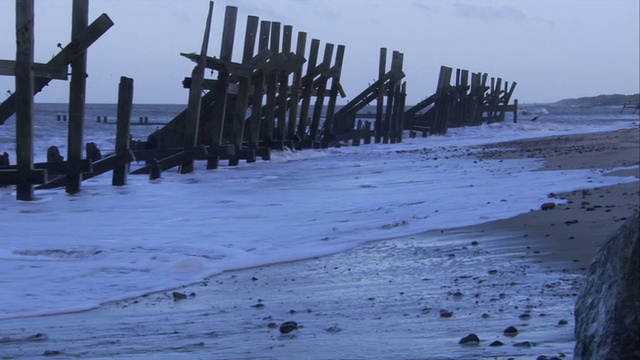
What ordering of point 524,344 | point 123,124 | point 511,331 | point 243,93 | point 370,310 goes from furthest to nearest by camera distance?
point 243,93, point 123,124, point 370,310, point 511,331, point 524,344

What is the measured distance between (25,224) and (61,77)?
95.5 inches

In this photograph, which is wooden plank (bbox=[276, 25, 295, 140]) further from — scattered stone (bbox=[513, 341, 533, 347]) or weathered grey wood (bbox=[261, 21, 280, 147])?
scattered stone (bbox=[513, 341, 533, 347])

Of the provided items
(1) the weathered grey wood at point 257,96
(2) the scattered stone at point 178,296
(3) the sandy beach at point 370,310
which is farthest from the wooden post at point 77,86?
(1) the weathered grey wood at point 257,96

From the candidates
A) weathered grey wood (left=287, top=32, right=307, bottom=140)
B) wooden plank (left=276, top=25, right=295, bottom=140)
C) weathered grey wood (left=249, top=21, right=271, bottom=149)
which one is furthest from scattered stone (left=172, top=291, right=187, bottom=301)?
weathered grey wood (left=287, top=32, right=307, bottom=140)

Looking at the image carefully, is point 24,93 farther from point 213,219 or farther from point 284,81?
point 284,81

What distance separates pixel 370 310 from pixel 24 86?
240 inches

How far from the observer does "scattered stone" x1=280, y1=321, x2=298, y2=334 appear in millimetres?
4113

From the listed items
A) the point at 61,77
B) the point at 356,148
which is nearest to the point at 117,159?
the point at 61,77

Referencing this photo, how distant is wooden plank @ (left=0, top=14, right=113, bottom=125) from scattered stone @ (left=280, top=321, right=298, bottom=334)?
6801mm

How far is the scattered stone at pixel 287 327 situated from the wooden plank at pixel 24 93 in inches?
238

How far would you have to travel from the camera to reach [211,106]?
639 inches

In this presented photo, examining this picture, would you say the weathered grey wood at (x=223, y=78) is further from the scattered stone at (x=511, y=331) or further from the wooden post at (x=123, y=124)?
the scattered stone at (x=511, y=331)

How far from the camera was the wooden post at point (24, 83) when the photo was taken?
9242 millimetres

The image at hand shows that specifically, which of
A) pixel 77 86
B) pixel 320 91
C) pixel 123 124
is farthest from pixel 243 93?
pixel 77 86
